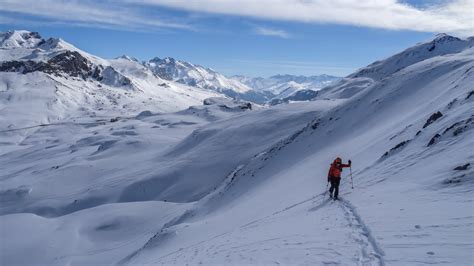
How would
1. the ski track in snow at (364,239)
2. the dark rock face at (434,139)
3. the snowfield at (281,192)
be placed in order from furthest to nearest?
1. the dark rock face at (434,139)
2. the snowfield at (281,192)
3. the ski track in snow at (364,239)

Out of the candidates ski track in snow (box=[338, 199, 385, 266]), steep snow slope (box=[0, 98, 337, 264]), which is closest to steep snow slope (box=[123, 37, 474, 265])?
ski track in snow (box=[338, 199, 385, 266])

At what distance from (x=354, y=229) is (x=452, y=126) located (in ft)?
35.9

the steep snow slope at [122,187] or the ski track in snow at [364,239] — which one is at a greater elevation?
the ski track in snow at [364,239]

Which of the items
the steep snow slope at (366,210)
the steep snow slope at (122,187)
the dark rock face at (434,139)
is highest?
the dark rock face at (434,139)

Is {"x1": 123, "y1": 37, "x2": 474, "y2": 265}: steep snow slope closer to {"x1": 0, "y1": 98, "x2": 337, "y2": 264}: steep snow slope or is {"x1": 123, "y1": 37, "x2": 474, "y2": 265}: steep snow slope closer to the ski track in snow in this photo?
the ski track in snow

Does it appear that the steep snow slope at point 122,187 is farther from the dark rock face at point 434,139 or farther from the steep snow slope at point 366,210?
the dark rock face at point 434,139

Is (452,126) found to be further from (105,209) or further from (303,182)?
(105,209)

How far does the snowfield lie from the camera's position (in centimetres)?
1407

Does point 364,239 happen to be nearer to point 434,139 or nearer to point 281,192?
point 434,139

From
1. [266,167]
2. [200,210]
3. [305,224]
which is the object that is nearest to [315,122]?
[266,167]

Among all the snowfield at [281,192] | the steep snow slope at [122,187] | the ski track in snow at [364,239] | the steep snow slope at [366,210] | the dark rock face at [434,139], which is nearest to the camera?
the ski track in snow at [364,239]

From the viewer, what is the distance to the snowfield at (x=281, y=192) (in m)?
14.1

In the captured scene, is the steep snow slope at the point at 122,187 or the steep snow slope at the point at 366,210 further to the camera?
the steep snow slope at the point at 122,187

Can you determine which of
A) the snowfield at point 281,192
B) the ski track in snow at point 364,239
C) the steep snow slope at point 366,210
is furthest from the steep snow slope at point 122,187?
the ski track in snow at point 364,239
